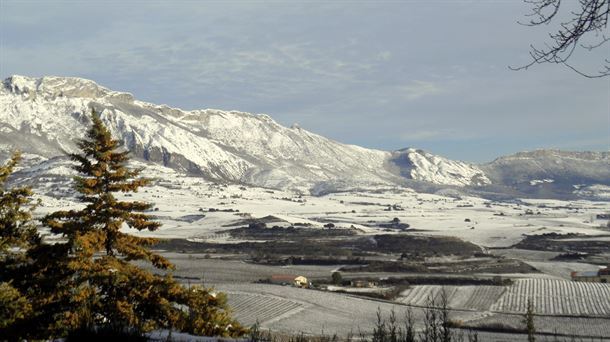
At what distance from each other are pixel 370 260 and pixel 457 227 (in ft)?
235

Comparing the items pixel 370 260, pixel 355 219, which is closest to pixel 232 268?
pixel 370 260

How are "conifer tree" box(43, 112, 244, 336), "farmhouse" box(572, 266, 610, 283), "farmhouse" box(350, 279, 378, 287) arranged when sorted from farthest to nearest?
1. "farmhouse" box(572, 266, 610, 283)
2. "farmhouse" box(350, 279, 378, 287)
3. "conifer tree" box(43, 112, 244, 336)

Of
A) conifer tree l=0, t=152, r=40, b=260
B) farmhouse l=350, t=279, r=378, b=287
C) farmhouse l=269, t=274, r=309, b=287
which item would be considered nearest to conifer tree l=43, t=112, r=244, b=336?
conifer tree l=0, t=152, r=40, b=260

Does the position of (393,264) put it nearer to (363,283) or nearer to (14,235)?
(363,283)

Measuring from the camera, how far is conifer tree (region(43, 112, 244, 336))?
22.3 meters

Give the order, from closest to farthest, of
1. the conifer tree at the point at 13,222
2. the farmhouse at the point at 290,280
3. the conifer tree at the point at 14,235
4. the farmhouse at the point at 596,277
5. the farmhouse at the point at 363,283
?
the conifer tree at the point at 14,235 → the conifer tree at the point at 13,222 → the farmhouse at the point at 290,280 → the farmhouse at the point at 363,283 → the farmhouse at the point at 596,277

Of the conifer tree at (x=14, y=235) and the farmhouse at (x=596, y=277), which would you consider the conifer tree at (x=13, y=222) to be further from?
the farmhouse at (x=596, y=277)

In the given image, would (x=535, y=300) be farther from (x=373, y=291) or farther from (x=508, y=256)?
(x=508, y=256)

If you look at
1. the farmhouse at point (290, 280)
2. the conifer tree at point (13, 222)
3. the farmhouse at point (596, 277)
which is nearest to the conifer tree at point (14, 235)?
the conifer tree at point (13, 222)

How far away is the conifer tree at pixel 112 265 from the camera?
22281 millimetres

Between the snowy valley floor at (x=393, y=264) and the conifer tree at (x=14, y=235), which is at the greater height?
the conifer tree at (x=14, y=235)

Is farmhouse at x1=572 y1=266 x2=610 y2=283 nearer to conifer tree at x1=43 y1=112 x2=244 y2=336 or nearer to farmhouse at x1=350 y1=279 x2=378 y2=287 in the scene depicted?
farmhouse at x1=350 y1=279 x2=378 y2=287

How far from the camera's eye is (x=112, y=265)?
23.5 metres

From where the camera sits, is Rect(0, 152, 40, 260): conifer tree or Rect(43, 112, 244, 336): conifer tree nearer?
Rect(43, 112, 244, 336): conifer tree
